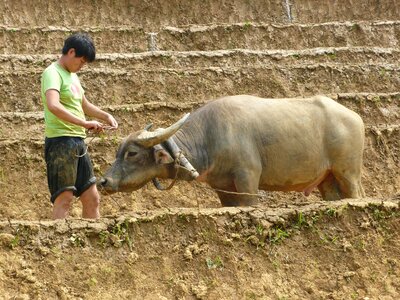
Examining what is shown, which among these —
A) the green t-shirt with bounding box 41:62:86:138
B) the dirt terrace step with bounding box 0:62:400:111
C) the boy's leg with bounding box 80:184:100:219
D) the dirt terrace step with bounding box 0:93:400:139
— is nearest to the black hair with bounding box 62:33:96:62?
the green t-shirt with bounding box 41:62:86:138

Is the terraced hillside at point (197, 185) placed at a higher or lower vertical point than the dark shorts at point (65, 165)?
lower

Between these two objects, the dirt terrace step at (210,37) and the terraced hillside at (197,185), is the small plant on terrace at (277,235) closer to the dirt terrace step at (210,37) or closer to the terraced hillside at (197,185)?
the terraced hillside at (197,185)

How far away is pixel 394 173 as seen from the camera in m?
14.3

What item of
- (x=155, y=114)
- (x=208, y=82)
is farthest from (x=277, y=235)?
(x=208, y=82)

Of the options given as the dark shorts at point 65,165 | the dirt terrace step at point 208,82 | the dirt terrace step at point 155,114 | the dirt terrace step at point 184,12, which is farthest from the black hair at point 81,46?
the dirt terrace step at point 184,12

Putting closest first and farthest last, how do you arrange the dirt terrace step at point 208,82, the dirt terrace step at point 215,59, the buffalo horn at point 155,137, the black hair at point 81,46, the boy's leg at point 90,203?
the black hair at point 81,46, the boy's leg at point 90,203, the buffalo horn at point 155,137, the dirt terrace step at point 208,82, the dirt terrace step at point 215,59

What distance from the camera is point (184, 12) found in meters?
21.5

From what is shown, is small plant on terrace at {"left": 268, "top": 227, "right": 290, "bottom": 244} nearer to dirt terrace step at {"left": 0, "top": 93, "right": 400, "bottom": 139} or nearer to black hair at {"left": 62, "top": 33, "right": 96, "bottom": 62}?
black hair at {"left": 62, "top": 33, "right": 96, "bottom": 62}

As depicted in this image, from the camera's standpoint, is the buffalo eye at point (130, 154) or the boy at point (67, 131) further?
the buffalo eye at point (130, 154)

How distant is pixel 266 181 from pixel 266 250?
2.85 meters

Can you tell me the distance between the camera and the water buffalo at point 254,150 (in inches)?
423

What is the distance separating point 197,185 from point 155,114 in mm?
1508

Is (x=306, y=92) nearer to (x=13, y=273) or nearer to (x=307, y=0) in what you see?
(x=307, y=0)

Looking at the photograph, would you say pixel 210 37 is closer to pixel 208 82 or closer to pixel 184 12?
pixel 208 82
